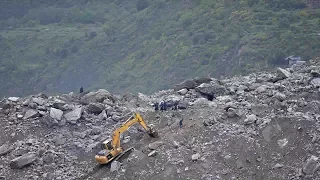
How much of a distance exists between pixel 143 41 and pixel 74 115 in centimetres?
2620

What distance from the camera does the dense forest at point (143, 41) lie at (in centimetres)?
3625

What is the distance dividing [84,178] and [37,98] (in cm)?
384

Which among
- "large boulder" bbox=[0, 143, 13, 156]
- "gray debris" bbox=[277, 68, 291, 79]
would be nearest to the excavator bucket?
"large boulder" bbox=[0, 143, 13, 156]

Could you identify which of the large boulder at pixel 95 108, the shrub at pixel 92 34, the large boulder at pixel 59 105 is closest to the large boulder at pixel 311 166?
the large boulder at pixel 95 108

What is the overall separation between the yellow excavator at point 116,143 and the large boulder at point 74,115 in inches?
57.0

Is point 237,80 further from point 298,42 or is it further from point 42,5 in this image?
point 42,5

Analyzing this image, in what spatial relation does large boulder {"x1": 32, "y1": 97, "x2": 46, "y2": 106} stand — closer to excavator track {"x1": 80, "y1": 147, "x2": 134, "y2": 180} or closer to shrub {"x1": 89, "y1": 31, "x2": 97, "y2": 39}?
excavator track {"x1": 80, "y1": 147, "x2": 134, "y2": 180}

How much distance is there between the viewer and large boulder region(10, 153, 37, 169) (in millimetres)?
17094

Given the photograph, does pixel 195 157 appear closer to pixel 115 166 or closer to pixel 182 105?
pixel 115 166

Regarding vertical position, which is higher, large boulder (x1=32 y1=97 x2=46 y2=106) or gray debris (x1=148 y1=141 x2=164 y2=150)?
large boulder (x1=32 y1=97 x2=46 y2=106)

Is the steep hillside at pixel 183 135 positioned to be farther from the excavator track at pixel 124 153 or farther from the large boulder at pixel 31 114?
the excavator track at pixel 124 153

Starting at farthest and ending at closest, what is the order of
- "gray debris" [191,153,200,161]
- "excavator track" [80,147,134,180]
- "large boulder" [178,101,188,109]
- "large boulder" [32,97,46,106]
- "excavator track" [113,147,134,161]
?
"large boulder" [32,97,46,106] < "large boulder" [178,101,188,109] < "excavator track" [113,147,134,161] < "excavator track" [80,147,134,180] < "gray debris" [191,153,200,161]

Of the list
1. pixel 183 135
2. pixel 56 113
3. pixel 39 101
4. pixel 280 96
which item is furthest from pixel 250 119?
pixel 39 101

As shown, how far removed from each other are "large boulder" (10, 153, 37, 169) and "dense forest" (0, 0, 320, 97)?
1887 cm
